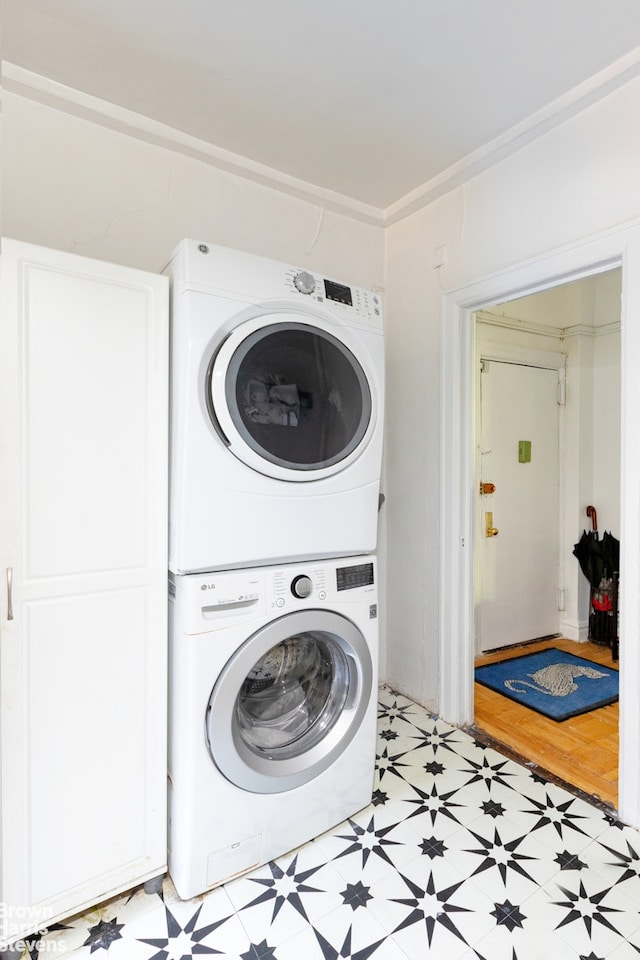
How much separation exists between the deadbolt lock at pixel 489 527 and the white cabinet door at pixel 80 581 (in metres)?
2.31

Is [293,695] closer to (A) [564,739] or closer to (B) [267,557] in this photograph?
(B) [267,557]

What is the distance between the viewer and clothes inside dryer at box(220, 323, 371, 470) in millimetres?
1444

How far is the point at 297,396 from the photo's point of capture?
155 centimetres

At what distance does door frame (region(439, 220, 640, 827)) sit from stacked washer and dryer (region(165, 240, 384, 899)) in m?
0.66

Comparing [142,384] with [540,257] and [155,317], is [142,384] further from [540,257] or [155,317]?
[540,257]

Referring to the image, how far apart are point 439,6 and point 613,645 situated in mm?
3332

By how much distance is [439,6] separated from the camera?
140 cm

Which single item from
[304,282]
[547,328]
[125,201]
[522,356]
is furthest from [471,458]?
[125,201]

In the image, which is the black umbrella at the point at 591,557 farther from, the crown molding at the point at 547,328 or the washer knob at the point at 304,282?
the washer knob at the point at 304,282

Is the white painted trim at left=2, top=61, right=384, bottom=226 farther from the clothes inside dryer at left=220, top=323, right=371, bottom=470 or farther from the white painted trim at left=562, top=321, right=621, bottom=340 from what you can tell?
the white painted trim at left=562, top=321, right=621, bottom=340

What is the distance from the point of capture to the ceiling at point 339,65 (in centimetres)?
142

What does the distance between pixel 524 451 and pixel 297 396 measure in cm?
225

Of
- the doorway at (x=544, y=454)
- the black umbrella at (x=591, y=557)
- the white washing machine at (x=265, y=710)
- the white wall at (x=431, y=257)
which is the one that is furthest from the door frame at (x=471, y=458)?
the black umbrella at (x=591, y=557)

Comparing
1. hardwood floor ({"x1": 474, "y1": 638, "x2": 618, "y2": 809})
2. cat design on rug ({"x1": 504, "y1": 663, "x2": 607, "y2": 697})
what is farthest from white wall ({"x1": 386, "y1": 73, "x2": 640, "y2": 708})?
cat design on rug ({"x1": 504, "y1": 663, "x2": 607, "y2": 697})
